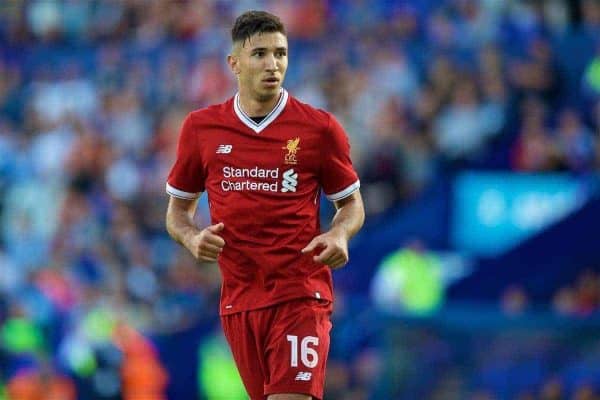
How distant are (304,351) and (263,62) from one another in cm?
141

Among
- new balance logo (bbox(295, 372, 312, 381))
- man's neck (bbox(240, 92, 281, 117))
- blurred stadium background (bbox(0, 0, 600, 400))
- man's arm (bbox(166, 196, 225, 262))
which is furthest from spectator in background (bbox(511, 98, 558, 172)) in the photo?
new balance logo (bbox(295, 372, 312, 381))

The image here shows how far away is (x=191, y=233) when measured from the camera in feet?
23.2

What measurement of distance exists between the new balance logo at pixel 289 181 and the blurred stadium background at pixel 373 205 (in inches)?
205

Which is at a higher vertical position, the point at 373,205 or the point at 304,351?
the point at 373,205

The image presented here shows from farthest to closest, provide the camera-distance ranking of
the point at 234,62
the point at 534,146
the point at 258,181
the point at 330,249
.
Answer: the point at 534,146, the point at 234,62, the point at 258,181, the point at 330,249

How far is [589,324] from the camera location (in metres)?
11.7

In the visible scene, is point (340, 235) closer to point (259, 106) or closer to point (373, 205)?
point (259, 106)

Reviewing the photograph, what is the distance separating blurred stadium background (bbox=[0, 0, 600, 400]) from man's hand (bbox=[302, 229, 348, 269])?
5.33m

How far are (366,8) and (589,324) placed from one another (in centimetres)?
651

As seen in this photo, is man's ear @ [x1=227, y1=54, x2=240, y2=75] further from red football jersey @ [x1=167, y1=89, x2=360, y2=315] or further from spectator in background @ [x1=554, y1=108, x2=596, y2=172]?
spectator in background @ [x1=554, y1=108, x2=596, y2=172]

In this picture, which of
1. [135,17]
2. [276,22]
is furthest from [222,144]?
[135,17]

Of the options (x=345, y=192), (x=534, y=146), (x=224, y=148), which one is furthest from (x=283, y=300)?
(x=534, y=146)

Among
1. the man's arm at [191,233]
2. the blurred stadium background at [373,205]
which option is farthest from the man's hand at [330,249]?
the blurred stadium background at [373,205]

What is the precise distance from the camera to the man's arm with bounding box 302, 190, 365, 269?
6.55 meters
